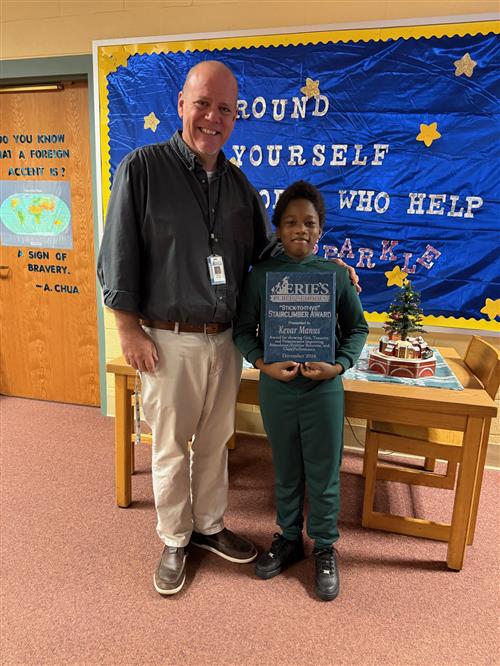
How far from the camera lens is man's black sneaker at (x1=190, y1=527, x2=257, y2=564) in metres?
1.85

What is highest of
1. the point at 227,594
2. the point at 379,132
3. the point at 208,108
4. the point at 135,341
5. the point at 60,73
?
the point at 60,73

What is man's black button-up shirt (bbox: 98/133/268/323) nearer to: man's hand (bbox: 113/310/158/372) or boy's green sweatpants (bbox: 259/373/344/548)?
man's hand (bbox: 113/310/158/372)

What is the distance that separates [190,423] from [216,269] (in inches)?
21.2

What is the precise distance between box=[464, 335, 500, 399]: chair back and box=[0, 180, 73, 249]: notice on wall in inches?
95.4

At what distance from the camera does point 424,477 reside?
2.05m

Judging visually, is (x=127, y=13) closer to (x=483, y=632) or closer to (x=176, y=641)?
(x=176, y=641)

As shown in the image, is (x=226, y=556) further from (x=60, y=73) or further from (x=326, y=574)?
(x=60, y=73)

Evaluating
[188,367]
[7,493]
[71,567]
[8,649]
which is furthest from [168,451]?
[7,493]

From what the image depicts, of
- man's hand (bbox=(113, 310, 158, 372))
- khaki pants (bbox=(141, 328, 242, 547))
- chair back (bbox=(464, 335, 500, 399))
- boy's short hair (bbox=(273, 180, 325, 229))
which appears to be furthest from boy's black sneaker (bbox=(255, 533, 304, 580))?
boy's short hair (bbox=(273, 180, 325, 229))

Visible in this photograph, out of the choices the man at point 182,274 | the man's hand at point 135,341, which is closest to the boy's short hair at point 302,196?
the man at point 182,274

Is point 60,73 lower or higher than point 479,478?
higher

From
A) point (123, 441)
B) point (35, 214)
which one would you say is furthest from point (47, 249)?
point (123, 441)

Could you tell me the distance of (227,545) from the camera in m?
1.87

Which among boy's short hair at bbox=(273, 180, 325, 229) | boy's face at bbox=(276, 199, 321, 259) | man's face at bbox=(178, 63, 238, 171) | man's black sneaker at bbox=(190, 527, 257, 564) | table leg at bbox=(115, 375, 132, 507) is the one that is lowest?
man's black sneaker at bbox=(190, 527, 257, 564)
